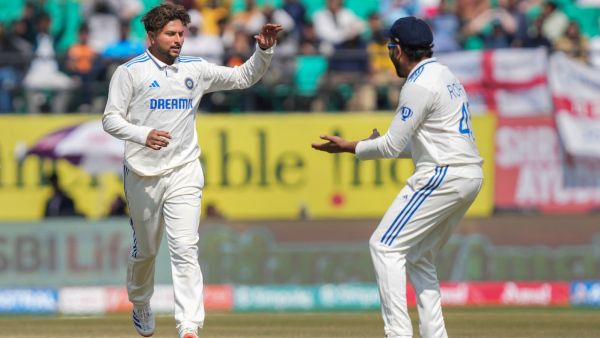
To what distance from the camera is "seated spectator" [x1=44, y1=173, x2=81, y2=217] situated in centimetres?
1567

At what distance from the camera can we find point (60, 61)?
1614 cm

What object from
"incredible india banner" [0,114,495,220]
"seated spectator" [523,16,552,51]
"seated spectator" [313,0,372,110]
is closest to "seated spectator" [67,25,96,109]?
"incredible india banner" [0,114,495,220]

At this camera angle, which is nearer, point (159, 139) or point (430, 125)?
point (430, 125)

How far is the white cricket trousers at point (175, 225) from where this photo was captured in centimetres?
837

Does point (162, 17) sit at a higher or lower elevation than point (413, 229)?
higher

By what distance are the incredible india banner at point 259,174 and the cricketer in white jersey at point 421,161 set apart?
25.9 feet

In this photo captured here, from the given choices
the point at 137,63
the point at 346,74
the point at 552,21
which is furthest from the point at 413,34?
the point at 552,21

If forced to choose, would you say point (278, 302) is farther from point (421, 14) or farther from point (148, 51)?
point (148, 51)

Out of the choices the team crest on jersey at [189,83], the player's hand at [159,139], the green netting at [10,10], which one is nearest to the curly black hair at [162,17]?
the team crest on jersey at [189,83]

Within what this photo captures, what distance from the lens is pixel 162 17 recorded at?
8570 mm

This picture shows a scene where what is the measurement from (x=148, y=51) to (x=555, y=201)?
8.28 metres

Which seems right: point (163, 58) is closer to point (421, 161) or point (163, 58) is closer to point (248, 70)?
point (248, 70)

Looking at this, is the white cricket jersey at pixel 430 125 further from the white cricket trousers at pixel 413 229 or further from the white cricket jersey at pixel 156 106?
the white cricket jersey at pixel 156 106

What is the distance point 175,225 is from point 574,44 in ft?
29.8
